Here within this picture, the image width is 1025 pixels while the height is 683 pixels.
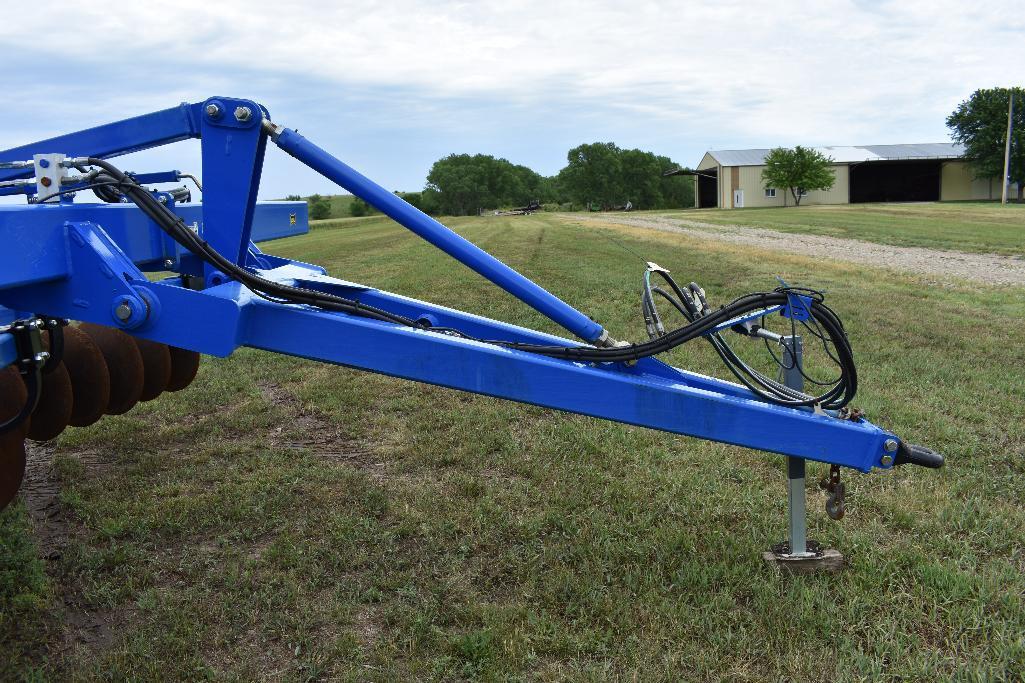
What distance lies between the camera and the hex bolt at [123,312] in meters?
2.40

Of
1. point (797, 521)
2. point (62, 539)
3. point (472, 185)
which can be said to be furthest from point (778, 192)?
point (62, 539)

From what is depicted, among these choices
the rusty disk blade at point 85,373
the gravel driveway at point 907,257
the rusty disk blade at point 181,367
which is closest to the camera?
the rusty disk blade at point 85,373

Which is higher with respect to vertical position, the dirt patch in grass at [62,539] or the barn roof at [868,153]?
the barn roof at [868,153]

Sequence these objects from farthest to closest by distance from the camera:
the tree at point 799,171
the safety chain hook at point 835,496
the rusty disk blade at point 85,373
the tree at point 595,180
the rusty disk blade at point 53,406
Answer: the tree at point 595,180 → the tree at point 799,171 → the rusty disk blade at point 85,373 → the rusty disk blade at point 53,406 → the safety chain hook at point 835,496

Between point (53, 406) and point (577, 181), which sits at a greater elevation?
point (577, 181)

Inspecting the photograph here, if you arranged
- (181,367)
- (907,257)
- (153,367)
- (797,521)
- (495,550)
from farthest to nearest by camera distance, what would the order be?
(907,257) < (181,367) < (153,367) < (495,550) < (797,521)

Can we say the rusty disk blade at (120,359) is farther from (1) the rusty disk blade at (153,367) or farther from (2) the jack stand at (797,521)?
(2) the jack stand at (797,521)

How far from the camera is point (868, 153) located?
63344mm

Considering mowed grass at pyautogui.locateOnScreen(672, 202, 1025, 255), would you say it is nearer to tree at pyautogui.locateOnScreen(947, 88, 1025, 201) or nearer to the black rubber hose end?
the black rubber hose end

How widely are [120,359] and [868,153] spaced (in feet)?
222

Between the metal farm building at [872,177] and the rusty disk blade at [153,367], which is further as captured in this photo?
the metal farm building at [872,177]

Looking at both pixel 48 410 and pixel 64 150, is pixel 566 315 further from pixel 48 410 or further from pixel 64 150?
pixel 48 410

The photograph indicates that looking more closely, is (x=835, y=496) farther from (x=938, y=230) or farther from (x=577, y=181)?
(x=577, y=181)

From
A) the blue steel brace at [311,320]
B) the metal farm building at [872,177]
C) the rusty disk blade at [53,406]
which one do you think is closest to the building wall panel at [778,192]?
the metal farm building at [872,177]
